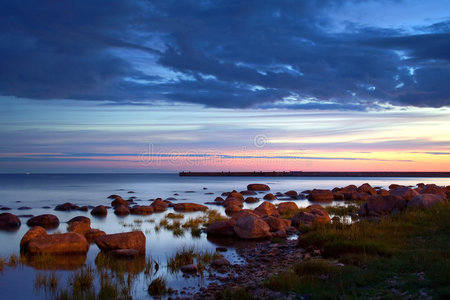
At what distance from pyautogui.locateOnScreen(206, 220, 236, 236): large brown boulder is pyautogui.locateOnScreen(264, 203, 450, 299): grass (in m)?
5.46

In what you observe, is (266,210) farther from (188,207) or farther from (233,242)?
(188,207)

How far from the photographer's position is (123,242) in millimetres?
16844

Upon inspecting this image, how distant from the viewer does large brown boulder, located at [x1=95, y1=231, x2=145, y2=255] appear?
16.8 meters

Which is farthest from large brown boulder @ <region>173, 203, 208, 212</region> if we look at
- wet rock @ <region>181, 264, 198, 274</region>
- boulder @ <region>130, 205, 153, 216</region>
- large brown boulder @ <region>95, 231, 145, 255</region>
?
wet rock @ <region>181, 264, 198, 274</region>

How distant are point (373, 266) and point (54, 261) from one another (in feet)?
37.2

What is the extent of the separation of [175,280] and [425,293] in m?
7.01

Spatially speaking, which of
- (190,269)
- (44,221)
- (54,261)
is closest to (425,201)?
(190,269)

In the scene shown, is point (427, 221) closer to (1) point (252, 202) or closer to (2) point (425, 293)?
(2) point (425, 293)

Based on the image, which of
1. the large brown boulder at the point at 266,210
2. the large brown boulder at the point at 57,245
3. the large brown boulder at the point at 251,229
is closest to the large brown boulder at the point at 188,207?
the large brown boulder at the point at 266,210

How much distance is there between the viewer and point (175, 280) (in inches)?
492

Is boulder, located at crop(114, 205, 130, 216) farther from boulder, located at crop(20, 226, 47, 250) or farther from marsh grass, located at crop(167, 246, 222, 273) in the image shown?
marsh grass, located at crop(167, 246, 222, 273)

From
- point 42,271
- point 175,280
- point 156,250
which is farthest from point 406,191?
point 42,271

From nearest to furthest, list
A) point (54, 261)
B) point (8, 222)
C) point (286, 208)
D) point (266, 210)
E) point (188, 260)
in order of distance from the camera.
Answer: point (188, 260), point (54, 261), point (8, 222), point (266, 210), point (286, 208)

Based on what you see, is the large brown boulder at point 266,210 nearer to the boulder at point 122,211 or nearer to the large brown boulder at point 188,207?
the large brown boulder at point 188,207
